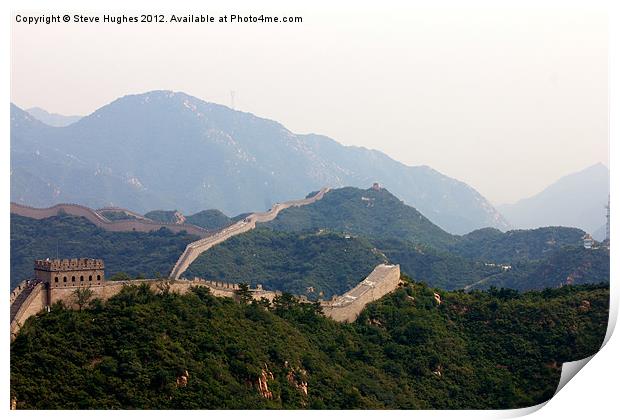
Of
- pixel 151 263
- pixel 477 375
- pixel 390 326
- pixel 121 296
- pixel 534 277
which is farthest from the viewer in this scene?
pixel 534 277

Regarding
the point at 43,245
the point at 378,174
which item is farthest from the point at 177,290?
the point at 378,174

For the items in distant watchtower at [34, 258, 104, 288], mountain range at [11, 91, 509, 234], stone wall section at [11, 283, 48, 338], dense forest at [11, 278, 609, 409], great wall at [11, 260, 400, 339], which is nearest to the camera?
dense forest at [11, 278, 609, 409]

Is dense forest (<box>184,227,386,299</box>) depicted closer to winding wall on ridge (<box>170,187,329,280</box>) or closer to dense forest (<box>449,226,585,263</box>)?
winding wall on ridge (<box>170,187,329,280</box>)

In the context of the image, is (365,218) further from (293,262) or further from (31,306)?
(31,306)

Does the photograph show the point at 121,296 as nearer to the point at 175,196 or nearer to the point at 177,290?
the point at 177,290

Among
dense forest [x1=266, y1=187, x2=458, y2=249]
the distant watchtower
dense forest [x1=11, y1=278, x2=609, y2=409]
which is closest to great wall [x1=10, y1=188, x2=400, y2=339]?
the distant watchtower

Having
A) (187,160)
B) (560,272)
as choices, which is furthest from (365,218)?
(187,160)
